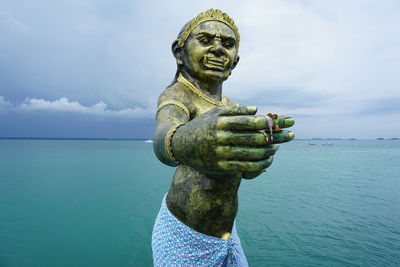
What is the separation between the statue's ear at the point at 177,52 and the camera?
229 cm

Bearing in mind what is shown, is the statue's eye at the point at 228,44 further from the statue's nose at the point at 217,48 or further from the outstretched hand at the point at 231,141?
the outstretched hand at the point at 231,141

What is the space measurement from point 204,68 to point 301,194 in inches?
655

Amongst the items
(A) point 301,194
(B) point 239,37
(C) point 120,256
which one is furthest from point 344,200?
(B) point 239,37

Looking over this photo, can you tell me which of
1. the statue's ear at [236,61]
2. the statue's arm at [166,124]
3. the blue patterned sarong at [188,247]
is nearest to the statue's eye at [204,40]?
the statue's ear at [236,61]

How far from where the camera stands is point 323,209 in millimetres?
13234

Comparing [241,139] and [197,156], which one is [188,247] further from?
[241,139]

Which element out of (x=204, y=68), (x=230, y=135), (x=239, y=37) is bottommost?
(x=230, y=135)

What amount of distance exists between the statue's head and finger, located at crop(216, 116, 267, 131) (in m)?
1.13

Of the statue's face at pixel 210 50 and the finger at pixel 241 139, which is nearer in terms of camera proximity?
the finger at pixel 241 139

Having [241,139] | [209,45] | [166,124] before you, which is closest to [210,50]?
[209,45]

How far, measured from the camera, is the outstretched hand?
1070 mm

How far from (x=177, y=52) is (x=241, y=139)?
4.88ft

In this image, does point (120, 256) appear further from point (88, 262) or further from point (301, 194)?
point (301, 194)

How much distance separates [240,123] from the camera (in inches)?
41.9
